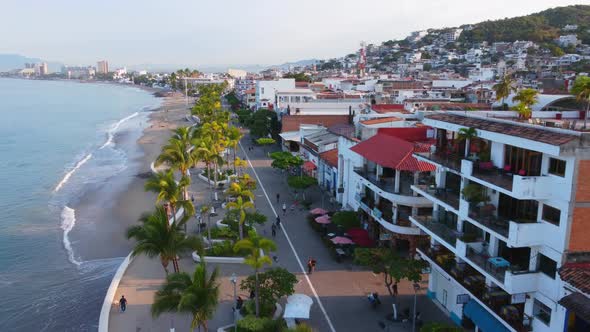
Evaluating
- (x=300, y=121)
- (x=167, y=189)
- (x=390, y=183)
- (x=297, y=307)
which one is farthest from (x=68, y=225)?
(x=300, y=121)

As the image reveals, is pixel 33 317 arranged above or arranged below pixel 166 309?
below

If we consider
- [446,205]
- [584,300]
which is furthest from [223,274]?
[584,300]

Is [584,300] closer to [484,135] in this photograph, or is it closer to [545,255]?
[545,255]

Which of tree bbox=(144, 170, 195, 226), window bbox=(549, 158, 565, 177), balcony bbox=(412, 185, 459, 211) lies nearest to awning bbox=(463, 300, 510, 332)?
balcony bbox=(412, 185, 459, 211)

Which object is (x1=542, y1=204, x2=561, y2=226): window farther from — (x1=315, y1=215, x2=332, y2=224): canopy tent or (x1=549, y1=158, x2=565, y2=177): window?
(x1=315, y1=215, x2=332, y2=224): canopy tent

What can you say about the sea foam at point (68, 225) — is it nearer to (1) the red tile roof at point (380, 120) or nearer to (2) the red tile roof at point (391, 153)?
(2) the red tile roof at point (391, 153)

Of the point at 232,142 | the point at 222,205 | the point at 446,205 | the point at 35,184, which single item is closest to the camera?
the point at 446,205
